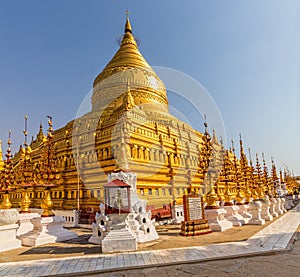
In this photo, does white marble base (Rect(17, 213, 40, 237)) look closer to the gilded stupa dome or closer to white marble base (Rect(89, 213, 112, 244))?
white marble base (Rect(89, 213, 112, 244))

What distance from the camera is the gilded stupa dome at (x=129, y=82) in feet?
89.9

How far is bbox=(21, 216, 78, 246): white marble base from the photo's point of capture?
10.4m

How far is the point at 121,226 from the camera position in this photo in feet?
28.9

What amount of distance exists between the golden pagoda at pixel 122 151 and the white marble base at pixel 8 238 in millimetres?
3992

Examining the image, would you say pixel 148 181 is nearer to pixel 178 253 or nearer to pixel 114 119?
pixel 114 119

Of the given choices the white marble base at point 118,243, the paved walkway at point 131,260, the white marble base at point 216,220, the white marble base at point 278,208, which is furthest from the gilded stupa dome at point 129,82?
the paved walkway at point 131,260

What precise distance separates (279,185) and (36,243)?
145ft

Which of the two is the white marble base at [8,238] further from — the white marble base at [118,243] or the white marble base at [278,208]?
the white marble base at [278,208]

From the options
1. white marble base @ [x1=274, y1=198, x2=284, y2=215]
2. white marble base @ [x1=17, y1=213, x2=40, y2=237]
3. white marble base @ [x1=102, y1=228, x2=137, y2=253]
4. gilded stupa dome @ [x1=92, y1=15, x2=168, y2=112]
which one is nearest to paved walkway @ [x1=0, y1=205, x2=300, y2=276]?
white marble base @ [x1=102, y1=228, x2=137, y2=253]

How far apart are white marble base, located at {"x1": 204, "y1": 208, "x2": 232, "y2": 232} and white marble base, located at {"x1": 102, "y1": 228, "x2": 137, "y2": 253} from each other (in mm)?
5459

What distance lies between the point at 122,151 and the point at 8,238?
19.8ft

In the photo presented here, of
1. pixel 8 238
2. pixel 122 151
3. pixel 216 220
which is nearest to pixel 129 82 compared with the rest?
pixel 122 151

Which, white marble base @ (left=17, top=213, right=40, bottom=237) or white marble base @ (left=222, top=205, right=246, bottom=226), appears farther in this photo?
white marble base @ (left=222, top=205, right=246, bottom=226)

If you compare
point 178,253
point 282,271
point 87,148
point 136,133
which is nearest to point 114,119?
point 136,133
